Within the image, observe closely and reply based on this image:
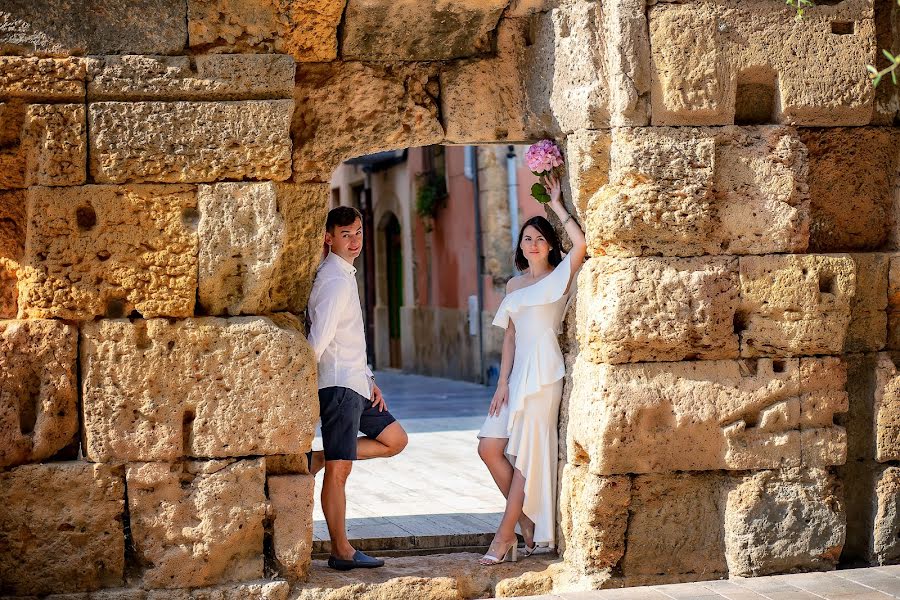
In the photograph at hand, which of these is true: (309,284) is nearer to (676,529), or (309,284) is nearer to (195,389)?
(195,389)

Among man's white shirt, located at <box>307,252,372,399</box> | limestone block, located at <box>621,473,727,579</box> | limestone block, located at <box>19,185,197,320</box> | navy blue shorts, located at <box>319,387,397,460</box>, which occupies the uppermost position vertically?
limestone block, located at <box>19,185,197,320</box>

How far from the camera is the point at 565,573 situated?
20.1ft

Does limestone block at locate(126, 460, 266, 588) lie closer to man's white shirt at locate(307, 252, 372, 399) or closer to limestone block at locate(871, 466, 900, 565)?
man's white shirt at locate(307, 252, 372, 399)

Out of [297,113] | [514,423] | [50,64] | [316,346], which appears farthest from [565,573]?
[50,64]

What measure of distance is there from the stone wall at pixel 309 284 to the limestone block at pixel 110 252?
10 mm

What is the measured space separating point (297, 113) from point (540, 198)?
1398mm

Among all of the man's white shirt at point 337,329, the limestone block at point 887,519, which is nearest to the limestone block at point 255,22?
the man's white shirt at point 337,329

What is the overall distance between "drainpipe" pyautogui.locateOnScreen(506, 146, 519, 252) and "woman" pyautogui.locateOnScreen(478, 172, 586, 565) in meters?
10.3

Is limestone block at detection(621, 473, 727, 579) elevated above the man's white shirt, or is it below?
below

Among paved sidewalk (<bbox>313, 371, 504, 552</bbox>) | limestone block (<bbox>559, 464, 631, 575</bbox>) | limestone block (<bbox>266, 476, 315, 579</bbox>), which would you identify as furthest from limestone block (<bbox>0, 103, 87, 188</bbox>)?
limestone block (<bbox>559, 464, 631, 575</bbox>)

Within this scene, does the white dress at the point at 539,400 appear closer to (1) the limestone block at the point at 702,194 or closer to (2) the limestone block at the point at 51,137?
(1) the limestone block at the point at 702,194

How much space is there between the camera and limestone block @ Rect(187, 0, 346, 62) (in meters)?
5.73

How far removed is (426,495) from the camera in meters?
8.37

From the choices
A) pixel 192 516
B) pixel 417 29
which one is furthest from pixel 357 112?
pixel 192 516
